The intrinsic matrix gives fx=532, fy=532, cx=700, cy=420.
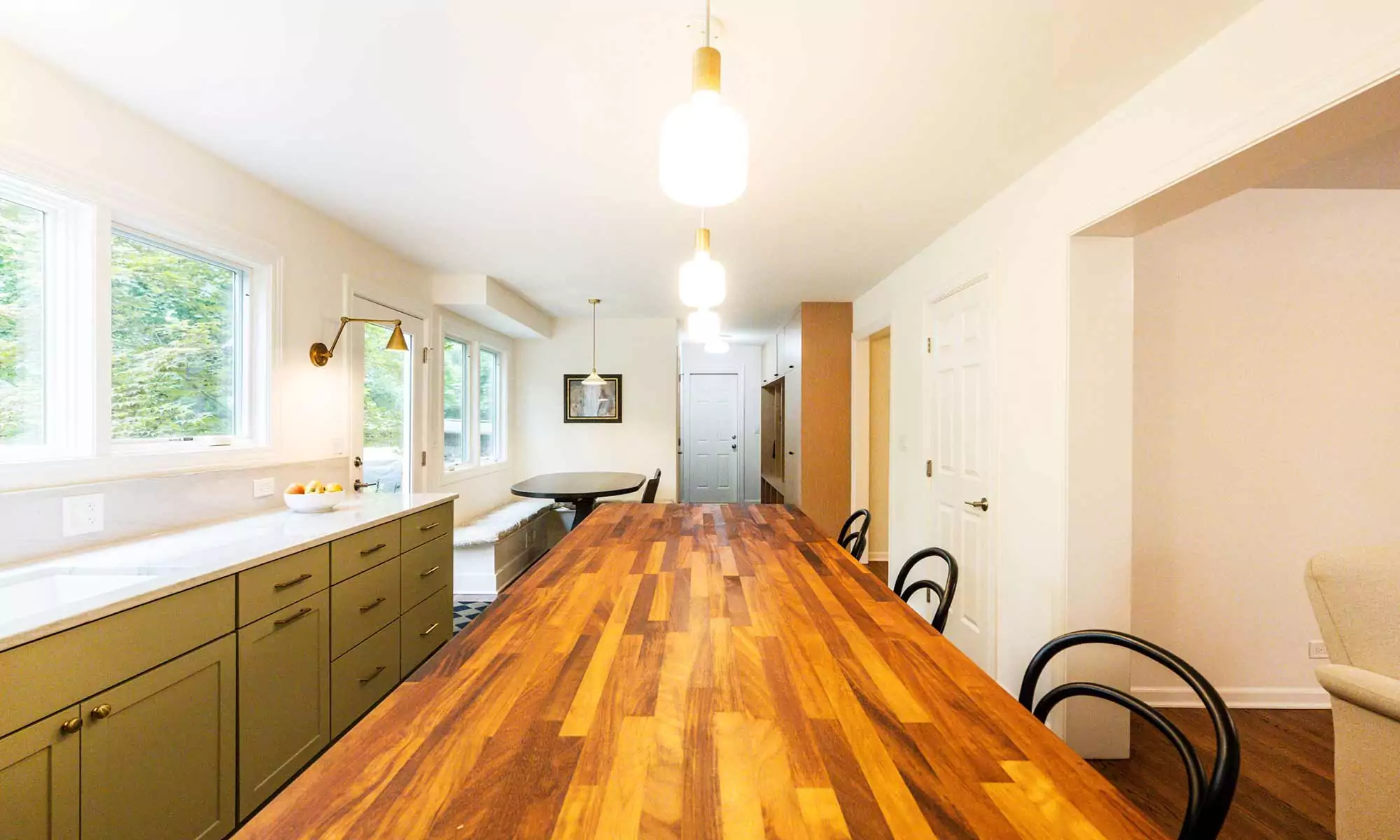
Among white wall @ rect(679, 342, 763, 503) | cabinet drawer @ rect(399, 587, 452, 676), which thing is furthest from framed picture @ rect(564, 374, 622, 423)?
cabinet drawer @ rect(399, 587, 452, 676)

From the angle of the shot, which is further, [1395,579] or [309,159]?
[309,159]

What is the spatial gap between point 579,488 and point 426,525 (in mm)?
1700

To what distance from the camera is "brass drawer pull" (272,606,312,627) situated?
176 cm

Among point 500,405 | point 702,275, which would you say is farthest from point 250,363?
point 500,405

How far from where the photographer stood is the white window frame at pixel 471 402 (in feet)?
13.8

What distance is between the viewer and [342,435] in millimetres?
3045

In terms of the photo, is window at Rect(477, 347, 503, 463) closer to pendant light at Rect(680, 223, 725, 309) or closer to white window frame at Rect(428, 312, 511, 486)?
white window frame at Rect(428, 312, 511, 486)

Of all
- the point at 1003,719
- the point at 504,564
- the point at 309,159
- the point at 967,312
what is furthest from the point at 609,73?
the point at 504,564

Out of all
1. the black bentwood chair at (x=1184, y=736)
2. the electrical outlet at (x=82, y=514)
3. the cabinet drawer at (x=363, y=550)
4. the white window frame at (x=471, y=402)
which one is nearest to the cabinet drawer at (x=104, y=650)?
the cabinet drawer at (x=363, y=550)

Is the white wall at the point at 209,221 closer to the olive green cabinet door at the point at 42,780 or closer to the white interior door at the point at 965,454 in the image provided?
the olive green cabinet door at the point at 42,780

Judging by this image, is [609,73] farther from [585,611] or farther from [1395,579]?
[1395,579]

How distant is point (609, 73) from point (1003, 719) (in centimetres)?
190

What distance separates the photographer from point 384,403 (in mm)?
3594

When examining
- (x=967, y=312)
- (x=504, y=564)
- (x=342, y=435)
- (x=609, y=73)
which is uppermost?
(x=609, y=73)
